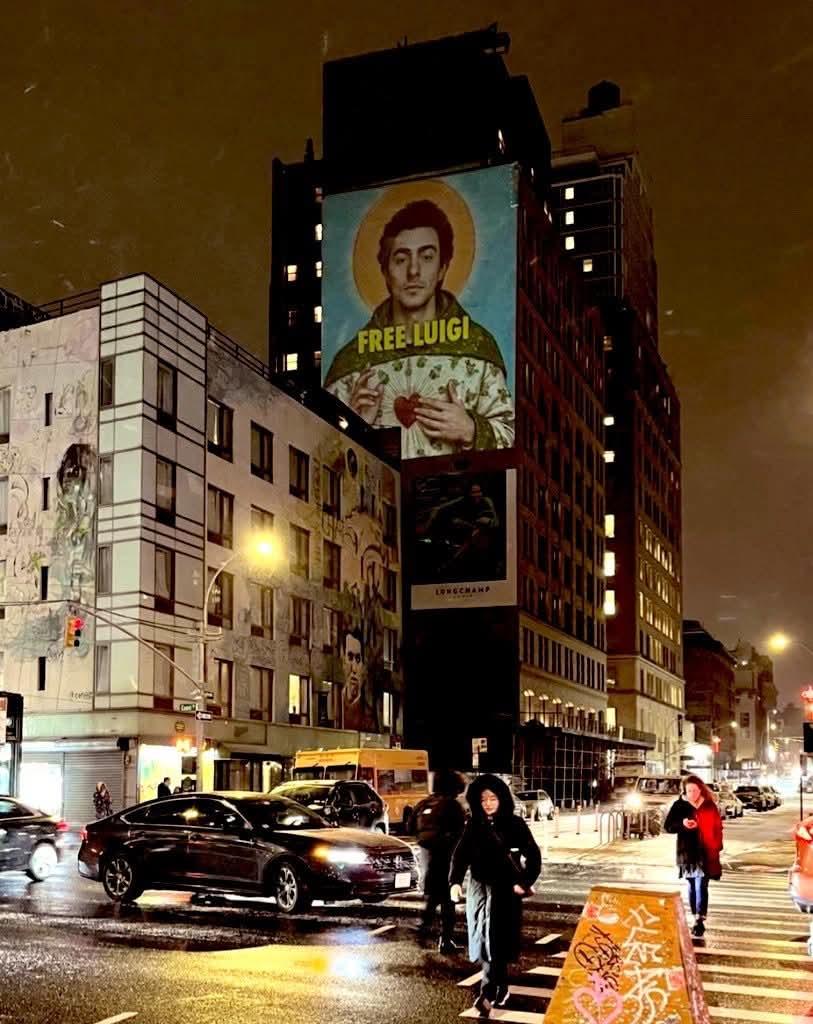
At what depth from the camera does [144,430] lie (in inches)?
1805

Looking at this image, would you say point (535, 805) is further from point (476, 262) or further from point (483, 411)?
point (476, 262)

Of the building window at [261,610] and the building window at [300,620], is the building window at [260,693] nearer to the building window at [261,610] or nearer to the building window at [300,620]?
the building window at [261,610]

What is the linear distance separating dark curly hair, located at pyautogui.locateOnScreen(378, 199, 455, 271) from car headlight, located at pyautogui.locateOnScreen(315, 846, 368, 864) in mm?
69886

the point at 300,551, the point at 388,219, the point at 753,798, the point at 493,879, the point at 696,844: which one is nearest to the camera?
the point at 493,879

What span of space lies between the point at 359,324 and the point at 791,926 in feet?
241

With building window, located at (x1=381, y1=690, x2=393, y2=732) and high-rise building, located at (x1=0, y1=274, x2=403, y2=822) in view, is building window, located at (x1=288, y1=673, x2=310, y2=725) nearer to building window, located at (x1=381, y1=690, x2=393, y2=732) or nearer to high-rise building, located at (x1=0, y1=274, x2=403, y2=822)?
high-rise building, located at (x1=0, y1=274, x2=403, y2=822)

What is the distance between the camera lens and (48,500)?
47.5 meters

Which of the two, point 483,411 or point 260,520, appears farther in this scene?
point 483,411

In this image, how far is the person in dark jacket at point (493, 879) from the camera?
33.4 feet

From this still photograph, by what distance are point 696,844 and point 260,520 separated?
3986 centimetres

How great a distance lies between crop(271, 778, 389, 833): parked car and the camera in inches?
1163

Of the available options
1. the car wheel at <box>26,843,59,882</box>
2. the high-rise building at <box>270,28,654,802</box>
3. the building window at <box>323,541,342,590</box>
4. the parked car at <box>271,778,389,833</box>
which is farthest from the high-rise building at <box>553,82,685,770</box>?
the car wheel at <box>26,843,59,882</box>

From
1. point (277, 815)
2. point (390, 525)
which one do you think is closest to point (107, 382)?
point (390, 525)

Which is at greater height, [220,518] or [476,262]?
[476,262]
